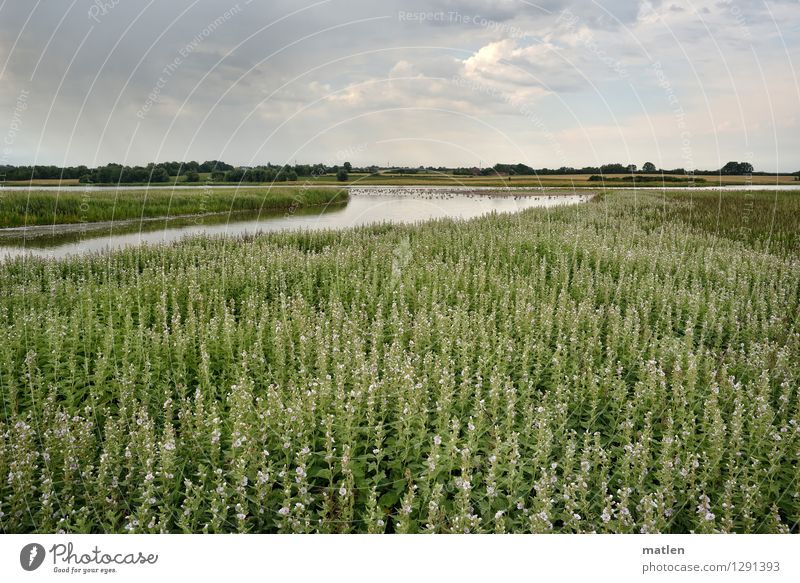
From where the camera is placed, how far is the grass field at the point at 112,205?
36.3m

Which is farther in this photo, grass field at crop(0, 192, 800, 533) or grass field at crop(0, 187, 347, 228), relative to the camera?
grass field at crop(0, 187, 347, 228)

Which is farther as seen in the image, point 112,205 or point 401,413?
point 112,205

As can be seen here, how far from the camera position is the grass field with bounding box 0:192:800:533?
4.93 m

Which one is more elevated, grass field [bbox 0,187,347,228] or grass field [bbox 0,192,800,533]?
grass field [bbox 0,187,347,228]

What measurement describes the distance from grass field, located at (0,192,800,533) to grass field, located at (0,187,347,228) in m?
17.0

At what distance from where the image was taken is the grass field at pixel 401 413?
4.93 metres

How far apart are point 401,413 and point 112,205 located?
48798 millimetres

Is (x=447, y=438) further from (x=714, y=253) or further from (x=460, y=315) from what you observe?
(x=714, y=253)

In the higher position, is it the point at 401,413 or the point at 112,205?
the point at 112,205

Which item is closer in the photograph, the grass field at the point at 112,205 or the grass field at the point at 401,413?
the grass field at the point at 401,413

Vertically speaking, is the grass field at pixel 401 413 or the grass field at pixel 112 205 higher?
the grass field at pixel 112 205

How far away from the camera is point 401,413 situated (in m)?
6.03

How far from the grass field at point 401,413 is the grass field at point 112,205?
1695 cm
